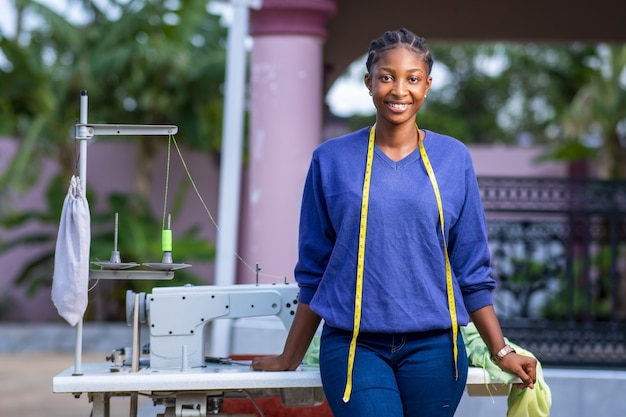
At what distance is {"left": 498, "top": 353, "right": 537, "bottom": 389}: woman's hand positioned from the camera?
10.4ft

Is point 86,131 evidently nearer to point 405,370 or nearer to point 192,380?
point 192,380

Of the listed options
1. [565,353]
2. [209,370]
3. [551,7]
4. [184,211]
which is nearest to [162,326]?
[209,370]

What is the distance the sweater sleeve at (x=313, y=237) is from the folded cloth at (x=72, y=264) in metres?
0.72

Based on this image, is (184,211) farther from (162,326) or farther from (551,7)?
(162,326)

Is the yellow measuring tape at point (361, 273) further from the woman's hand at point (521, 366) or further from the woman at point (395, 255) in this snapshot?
the woman's hand at point (521, 366)

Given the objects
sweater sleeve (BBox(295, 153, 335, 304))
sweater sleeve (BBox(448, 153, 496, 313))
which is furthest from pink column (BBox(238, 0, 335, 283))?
sweater sleeve (BBox(448, 153, 496, 313))

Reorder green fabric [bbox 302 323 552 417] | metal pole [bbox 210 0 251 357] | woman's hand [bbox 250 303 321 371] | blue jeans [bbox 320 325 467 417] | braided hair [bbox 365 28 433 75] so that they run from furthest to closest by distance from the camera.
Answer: metal pole [bbox 210 0 251 357] → green fabric [bbox 302 323 552 417] → woman's hand [bbox 250 303 321 371] → braided hair [bbox 365 28 433 75] → blue jeans [bbox 320 325 467 417]

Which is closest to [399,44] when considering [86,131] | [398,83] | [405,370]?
[398,83]

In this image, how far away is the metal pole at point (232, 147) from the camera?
648 cm

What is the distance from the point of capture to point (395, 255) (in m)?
2.92

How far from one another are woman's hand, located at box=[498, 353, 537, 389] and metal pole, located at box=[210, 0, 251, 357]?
3403 millimetres

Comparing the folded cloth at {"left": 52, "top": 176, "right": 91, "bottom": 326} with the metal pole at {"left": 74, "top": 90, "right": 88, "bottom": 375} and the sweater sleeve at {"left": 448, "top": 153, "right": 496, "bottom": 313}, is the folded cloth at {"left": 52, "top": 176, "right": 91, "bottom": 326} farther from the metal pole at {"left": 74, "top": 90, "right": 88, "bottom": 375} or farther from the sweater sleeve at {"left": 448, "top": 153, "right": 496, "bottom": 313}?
the sweater sleeve at {"left": 448, "top": 153, "right": 496, "bottom": 313}

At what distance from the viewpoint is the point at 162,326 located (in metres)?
3.67

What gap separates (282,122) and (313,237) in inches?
142
